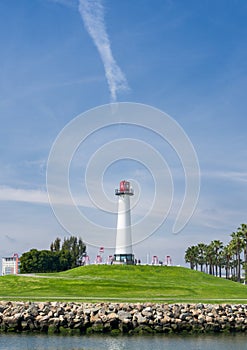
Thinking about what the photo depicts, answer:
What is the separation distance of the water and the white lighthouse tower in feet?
205

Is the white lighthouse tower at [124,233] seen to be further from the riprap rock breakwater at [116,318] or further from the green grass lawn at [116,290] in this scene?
the riprap rock breakwater at [116,318]

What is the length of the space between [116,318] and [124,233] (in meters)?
61.3

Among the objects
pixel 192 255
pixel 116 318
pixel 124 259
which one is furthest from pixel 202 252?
pixel 116 318

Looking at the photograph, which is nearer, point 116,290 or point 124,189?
point 116,290

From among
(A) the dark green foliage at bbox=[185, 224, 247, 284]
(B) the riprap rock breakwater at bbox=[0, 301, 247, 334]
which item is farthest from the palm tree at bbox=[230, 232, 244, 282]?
(B) the riprap rock breakwater at bbox=[0, 301, 247, 334]

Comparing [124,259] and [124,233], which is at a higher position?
[124,233]

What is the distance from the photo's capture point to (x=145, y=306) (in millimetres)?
43594

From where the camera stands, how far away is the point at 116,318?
40.7 meters

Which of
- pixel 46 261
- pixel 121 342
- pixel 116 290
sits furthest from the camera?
pixel 46 261

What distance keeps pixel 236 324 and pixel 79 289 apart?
2521 centimetres

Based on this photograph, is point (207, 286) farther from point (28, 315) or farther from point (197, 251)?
point (197, 251)

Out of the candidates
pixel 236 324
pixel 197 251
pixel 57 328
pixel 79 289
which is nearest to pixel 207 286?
pixel 79 289

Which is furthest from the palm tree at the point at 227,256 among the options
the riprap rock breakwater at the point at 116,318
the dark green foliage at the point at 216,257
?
the riprap rock breakwater at the point at 116,318

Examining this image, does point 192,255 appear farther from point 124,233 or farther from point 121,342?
point 121,342
